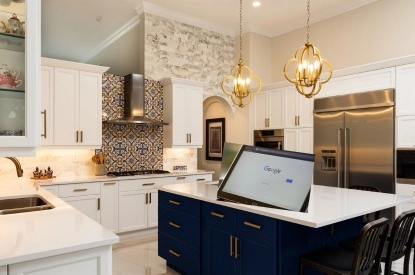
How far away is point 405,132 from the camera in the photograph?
409 cm

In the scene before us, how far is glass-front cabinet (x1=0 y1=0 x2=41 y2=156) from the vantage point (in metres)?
1.53

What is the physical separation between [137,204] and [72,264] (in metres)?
3.37

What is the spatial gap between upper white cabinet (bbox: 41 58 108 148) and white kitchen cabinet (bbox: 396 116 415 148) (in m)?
4.28

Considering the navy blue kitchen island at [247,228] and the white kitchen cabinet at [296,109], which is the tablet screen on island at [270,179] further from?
the white kitchen cabinet at [296,109]

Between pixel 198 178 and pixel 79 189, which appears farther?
pixel 198 178

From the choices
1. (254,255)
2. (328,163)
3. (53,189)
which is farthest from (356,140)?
(53,189)

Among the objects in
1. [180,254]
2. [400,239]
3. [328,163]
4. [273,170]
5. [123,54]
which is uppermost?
[123,54]

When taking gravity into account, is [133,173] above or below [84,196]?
above

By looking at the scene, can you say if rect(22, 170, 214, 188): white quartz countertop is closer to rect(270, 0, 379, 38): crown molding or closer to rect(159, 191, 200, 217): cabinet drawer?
rect(159, 191, 200, 217): cabinet drawer

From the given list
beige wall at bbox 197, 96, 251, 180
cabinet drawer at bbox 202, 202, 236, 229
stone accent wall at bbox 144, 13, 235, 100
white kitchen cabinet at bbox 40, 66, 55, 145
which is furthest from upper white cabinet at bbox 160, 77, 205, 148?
cabinet drawer at bbox 202, 202, 236, 229

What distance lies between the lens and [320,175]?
5.02 meters

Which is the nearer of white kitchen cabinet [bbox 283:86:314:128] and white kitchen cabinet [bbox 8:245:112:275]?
white kitchen cabinet [bbox 8:245:112:275]

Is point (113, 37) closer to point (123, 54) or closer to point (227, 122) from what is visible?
point (123, 54)

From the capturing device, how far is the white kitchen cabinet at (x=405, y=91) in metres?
4.02
